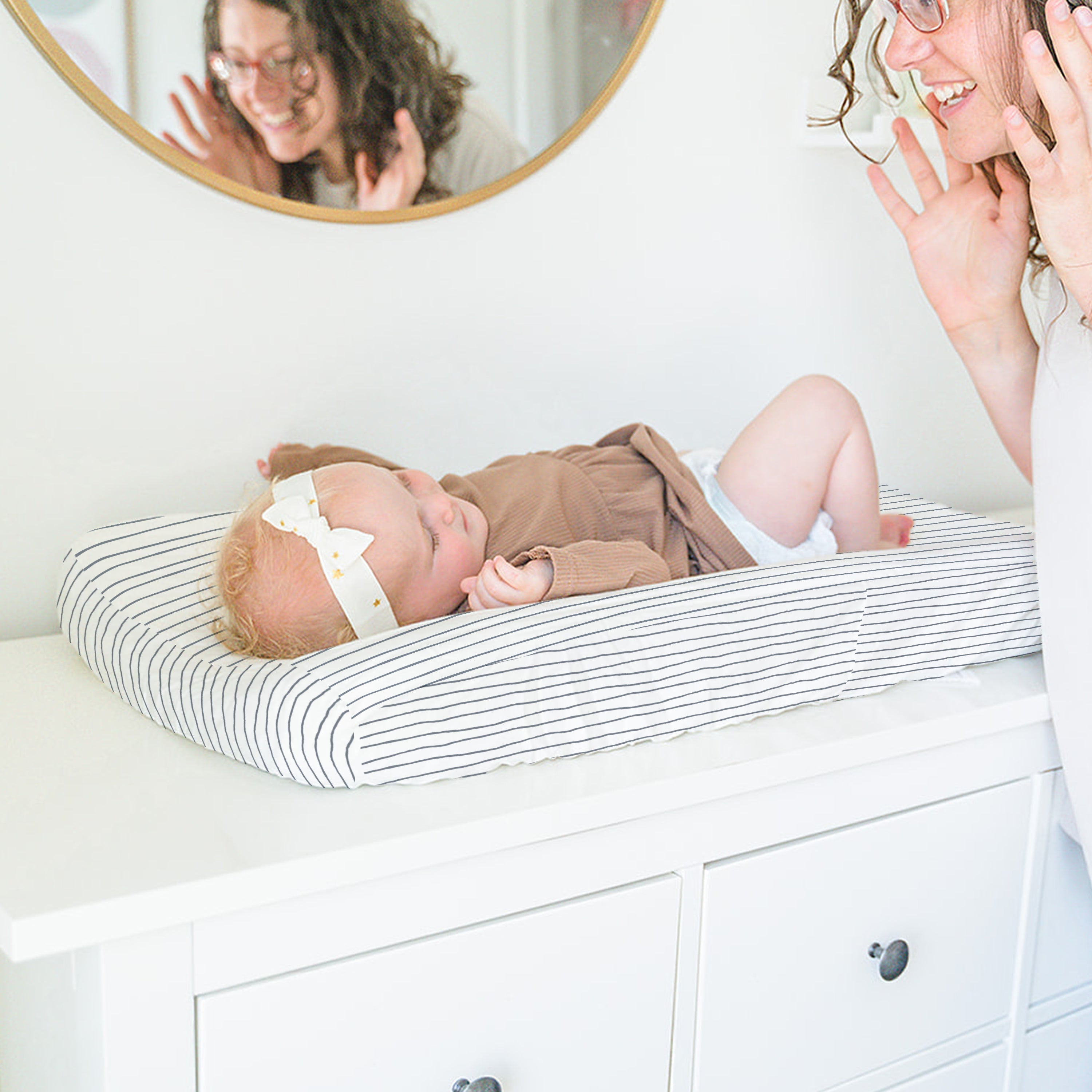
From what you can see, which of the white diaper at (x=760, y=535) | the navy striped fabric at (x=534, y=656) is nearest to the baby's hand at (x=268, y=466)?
the navy striped fabric at (x=534, y=656)

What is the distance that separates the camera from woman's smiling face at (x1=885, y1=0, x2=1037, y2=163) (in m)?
1.05

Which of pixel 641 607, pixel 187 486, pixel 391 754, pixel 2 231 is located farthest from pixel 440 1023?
pixel 2 231

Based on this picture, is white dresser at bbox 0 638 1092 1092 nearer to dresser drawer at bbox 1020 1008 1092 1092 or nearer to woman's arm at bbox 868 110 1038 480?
dresser drawer at bbox 1020 1008 1092 1092

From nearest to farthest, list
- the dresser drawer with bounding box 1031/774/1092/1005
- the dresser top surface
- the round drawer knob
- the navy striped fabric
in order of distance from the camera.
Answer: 1. the dresser top surface
2. the navy striped fabric
3. the round drawer knob
4. the dresser drawer with bounding box 1031/774/1092/1005

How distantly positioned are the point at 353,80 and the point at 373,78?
23 mm

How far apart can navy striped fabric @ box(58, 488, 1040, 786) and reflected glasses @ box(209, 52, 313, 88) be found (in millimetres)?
467

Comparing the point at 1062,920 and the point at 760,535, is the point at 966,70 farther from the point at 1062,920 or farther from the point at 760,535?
the point at 1062,920

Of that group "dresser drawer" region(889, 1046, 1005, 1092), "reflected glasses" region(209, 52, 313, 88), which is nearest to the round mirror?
"reflected glasses" region(209, 52, 313, 88)

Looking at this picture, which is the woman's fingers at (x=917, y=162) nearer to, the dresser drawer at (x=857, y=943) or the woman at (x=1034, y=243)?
the woman at (x=1034, y=243)

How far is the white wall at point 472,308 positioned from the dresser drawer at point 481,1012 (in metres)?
0.69

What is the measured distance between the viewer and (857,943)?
101 cm

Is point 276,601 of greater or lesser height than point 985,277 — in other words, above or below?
below

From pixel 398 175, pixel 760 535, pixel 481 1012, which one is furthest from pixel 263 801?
pixel 398 175

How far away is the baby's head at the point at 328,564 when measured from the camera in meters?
1.05
